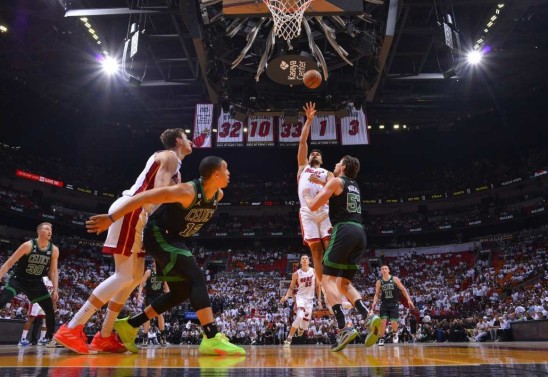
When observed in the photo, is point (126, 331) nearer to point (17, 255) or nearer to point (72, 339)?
point (72, 339)

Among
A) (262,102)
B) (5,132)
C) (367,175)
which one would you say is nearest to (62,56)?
(5,132)

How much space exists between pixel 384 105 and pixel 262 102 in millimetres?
10641

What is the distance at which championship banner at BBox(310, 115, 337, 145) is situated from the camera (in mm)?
19094

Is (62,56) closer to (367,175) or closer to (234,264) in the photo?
(234,264)

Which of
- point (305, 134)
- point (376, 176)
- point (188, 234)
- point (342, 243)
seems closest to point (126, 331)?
point (188, 234)

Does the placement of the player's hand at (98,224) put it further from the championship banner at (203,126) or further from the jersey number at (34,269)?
the championship banner at (203,126)

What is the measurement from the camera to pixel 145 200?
3.09 metres

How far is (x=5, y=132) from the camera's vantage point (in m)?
27.4

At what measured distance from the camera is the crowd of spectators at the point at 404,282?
52.0ft

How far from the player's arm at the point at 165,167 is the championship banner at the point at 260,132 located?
15463mm

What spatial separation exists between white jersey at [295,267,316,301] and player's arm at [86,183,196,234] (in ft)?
18.7

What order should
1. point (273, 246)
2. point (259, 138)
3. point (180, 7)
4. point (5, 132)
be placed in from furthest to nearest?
point (273, 246)
point (5, 132)
point (259, 138)
point (180, 7)

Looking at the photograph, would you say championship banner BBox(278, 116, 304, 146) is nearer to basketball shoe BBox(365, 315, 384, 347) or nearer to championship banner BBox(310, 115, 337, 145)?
championship banner BBox(310, 115, 337, 145)

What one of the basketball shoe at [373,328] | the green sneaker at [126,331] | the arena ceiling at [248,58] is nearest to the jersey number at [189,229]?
the green sneaker at [126,331]
